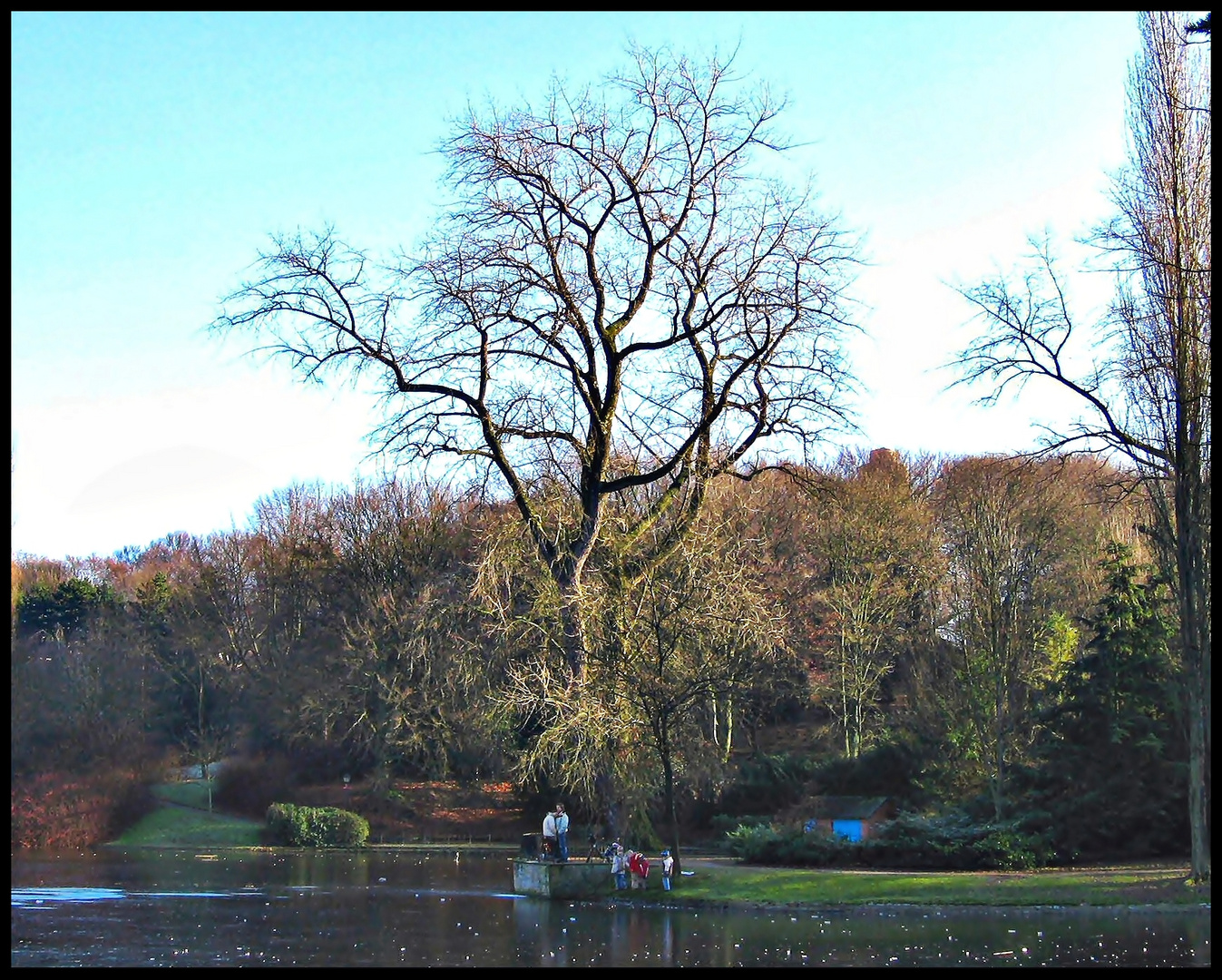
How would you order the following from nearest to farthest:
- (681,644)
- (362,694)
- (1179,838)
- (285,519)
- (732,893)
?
1. (732,893)
2. (681,644)
3. (1179,838)
4. (362,694)
5. (285,519)

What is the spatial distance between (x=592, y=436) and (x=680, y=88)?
23.9 ft

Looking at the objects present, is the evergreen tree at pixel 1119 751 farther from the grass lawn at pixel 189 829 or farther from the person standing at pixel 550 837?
the grass lawn at pixel 189 829

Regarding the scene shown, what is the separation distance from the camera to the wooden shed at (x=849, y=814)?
107ft

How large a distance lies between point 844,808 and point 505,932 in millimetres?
16077

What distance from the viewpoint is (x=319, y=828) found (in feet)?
151

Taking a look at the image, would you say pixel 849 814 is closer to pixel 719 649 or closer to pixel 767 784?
pixel 767 784

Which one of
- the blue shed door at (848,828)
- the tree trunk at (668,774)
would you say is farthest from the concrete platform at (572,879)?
the blue shed door at (848,828)

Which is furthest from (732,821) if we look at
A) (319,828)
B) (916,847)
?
(319,828)

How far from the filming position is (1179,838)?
90.8 feet

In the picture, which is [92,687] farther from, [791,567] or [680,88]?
[680,88]

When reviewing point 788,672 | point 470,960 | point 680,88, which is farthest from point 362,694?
point 470,960

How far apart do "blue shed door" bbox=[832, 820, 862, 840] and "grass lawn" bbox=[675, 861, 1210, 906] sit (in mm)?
6062

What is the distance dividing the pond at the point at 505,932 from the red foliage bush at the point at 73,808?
19.8 meters

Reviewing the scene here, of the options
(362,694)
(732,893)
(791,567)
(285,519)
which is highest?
(285,519)
